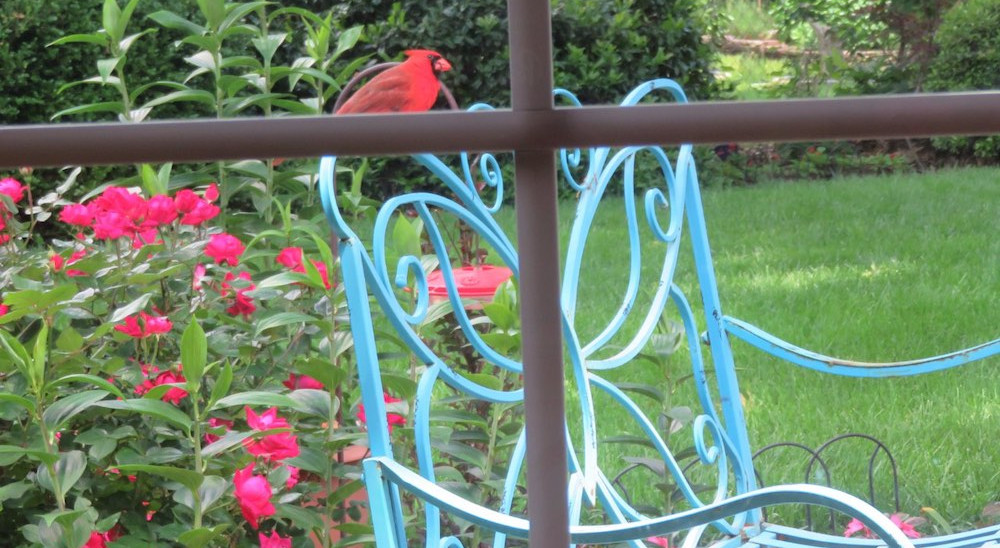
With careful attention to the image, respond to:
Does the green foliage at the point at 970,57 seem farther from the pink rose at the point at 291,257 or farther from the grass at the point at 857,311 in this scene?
the pink rose at the point at 291,257

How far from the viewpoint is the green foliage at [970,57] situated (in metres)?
5.00

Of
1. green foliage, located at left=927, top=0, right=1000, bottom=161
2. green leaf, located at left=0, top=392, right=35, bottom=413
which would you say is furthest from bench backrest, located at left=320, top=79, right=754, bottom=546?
green foliage, located at left=927, top=0, right=1000, bottom=161

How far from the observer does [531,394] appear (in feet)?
1.11

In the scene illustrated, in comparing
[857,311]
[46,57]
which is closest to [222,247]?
[857,311]

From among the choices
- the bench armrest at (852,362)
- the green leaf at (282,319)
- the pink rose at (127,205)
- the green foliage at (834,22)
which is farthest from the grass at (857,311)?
the green foliage at (834,22)

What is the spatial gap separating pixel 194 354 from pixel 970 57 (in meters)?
4.81

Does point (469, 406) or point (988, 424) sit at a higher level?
point (469, 406)

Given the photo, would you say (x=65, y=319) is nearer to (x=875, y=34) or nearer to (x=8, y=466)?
(x=8, y=466)

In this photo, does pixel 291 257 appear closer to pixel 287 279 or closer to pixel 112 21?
pixel 287 279

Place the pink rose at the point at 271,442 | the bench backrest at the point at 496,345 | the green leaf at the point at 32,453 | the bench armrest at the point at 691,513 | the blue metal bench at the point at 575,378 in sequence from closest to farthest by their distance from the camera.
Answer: the bench armrest at the point at 691,513 → the blue metal bench at the point at 575,378 → the bench backrest at the point at 496,345 → the green leaf at the point at 32,453 → the pink rose at the point at 271,442

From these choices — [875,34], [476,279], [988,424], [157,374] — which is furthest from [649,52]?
[157,374]

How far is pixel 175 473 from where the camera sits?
101cm

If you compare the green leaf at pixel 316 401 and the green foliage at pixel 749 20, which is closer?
the green leaf at pixel 316 401

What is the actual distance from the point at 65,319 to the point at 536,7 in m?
1.06
